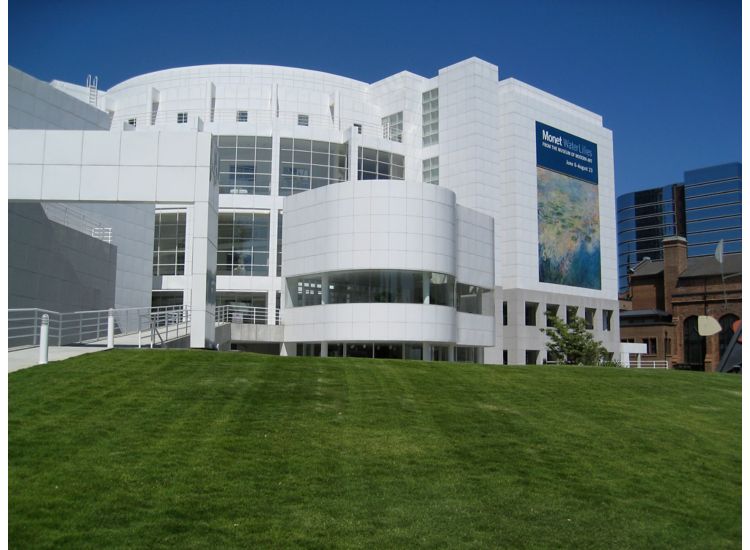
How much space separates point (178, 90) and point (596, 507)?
59822 mm

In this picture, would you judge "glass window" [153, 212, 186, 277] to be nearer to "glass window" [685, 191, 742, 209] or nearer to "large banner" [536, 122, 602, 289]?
"large banner" [536, 122, 602, 289]

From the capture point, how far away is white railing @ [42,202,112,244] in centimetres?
3203

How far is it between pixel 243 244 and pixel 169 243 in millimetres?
5287

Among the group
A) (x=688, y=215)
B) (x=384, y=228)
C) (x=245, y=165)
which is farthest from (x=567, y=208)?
(x=688, y=215)

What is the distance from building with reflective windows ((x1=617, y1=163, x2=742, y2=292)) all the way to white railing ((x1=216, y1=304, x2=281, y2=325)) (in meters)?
82.6

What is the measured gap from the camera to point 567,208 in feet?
212

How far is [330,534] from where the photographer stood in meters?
8.10

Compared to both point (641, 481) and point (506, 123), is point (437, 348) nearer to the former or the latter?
point (506, 123)

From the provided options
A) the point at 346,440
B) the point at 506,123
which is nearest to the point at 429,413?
the point at 346,440

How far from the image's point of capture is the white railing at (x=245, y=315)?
49.7m

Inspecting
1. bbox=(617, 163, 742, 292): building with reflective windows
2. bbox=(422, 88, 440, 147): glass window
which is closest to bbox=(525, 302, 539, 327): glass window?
bbox=(422, 88, 440, 147): glass window

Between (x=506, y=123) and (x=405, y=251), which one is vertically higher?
(x=506, y=123)

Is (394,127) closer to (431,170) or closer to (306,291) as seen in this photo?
(431,170)

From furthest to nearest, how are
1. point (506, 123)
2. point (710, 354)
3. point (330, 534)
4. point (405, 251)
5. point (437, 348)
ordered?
point (710, 354) → point (506, 123) → point (437, 348) → point (405, 251) → point (330, 534)
